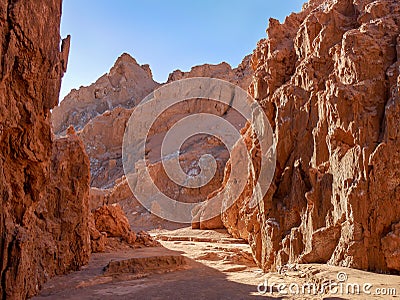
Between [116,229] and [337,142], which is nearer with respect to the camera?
[337,142]

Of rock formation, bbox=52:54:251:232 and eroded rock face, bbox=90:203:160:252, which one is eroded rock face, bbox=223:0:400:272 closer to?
eroded rock face, bbox=90:203:160:252

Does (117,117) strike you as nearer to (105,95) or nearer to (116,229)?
(105,95)

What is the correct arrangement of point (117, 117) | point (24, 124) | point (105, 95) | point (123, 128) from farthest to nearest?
1. point (105, 95)
2. point (117, 117)
3. point (123, 128)
4. point (24, 124)

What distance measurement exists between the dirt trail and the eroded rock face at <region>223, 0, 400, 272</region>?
36.9 inches

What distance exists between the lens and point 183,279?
12.0m

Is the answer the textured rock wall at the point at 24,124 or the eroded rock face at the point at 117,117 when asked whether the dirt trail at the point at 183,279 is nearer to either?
the textured rock wall at the point at 24,124

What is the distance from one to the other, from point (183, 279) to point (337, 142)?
706 centimetres

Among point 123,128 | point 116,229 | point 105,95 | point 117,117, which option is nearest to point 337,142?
point 116,229

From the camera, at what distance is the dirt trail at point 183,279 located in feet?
27.4

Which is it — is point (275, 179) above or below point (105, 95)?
below

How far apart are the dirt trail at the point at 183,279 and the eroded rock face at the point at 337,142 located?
3.07 ft

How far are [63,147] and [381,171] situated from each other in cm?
1127

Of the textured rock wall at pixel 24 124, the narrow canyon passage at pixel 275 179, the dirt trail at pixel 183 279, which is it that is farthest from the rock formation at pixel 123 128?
the textured rock wall at pixel 24 124

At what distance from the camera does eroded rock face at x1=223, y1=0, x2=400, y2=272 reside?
28.4 feet
